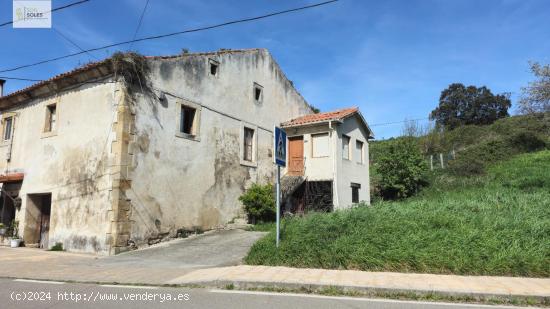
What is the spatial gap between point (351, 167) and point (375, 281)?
1400cm

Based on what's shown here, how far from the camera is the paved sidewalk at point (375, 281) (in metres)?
6.00

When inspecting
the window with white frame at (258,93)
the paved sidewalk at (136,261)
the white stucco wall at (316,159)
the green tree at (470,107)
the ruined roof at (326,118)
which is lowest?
the paved sidewalk at (136,261)

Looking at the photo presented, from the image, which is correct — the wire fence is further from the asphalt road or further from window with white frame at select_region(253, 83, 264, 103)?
the asphalt road

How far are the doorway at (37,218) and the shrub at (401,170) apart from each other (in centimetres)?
1697

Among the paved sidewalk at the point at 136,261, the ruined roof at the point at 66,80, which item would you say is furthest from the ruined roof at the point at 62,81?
the paved sidewalk at the point at 136,261

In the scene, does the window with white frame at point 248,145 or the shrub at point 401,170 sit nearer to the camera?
the window with white frame at point 248,145

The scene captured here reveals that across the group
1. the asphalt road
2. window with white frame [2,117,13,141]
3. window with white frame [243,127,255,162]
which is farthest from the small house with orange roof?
window with white frame [2,117,13,141]

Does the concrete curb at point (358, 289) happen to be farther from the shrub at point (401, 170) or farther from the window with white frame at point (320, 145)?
the shrub at point (401, 170)

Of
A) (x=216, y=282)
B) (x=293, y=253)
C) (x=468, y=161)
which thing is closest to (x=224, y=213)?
(x=293, y=253)

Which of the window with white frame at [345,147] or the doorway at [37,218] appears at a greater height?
the window with white frame at [345,147]

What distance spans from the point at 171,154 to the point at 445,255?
954cm

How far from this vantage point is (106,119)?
12.9 metres

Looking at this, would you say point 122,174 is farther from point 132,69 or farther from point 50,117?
point 50,117

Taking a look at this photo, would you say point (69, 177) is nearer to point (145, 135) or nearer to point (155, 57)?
point (145, 135)
